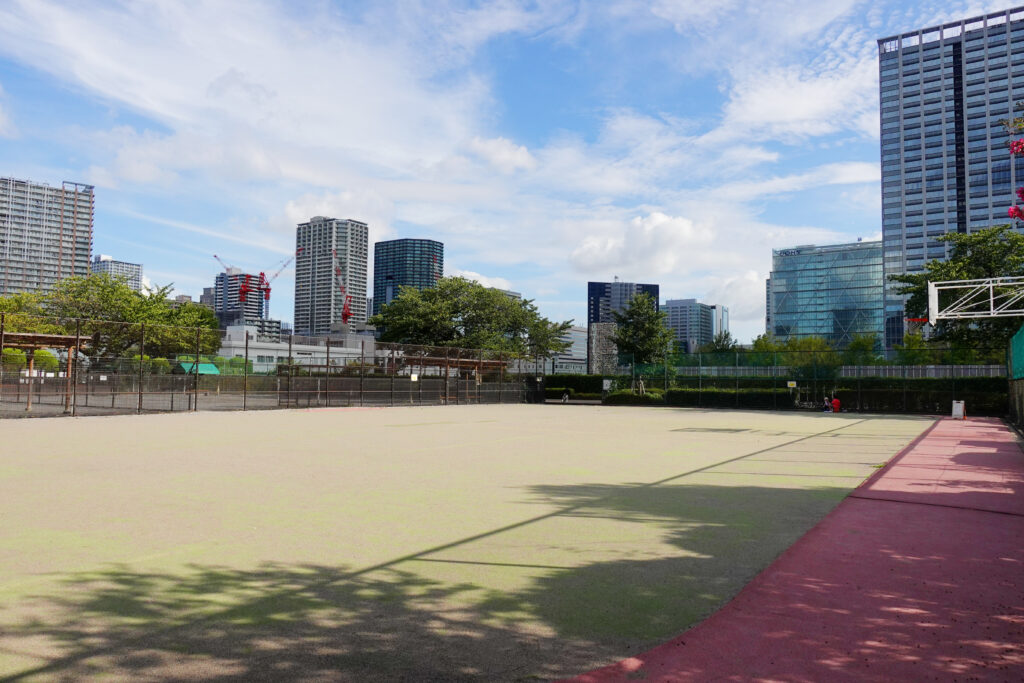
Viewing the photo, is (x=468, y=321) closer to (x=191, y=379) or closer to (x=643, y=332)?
(x=643, y=332)

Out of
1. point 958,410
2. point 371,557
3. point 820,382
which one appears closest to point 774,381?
point 820,382

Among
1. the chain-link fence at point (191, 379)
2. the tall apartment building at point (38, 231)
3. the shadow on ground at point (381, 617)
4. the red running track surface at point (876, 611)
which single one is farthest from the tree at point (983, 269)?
the tall apartment building at point (38, 231)

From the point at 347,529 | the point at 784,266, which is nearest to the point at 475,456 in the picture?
the point at 347,529

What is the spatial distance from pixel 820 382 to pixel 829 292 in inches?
5749

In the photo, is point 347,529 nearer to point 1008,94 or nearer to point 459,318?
point 459,318

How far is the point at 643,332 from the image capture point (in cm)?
5522

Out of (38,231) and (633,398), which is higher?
(38,231)

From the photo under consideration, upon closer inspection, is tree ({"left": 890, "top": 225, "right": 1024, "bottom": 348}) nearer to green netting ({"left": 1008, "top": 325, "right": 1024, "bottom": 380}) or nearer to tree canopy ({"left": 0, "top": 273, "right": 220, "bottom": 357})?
green netting ({"left": 1008, "top": 325, "right": 1024, "bottom": 380})

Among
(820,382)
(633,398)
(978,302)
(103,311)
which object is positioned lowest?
(633,398)

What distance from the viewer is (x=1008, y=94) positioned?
152 m

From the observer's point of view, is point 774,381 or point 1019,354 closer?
point 1019,354

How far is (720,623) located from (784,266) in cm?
19023

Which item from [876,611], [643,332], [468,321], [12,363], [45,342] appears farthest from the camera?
[468,321]

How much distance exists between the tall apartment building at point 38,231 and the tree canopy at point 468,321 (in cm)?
15241
